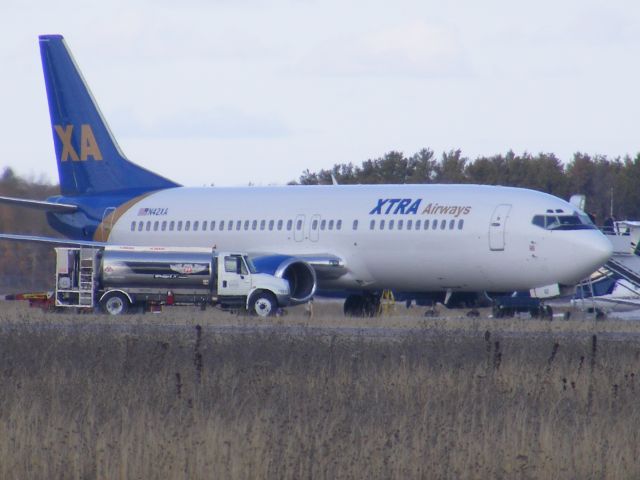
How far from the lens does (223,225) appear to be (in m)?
39.5

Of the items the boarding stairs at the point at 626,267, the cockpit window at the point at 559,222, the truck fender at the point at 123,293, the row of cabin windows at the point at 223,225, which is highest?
the cockpit window at the point at 559,222

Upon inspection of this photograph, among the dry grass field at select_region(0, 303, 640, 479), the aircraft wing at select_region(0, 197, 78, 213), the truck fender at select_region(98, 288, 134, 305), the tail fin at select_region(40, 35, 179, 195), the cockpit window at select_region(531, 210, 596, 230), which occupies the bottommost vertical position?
the dry grass field at select_region(0, 303, 640, 479)

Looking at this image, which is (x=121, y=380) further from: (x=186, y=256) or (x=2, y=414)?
(x=186, y=256)

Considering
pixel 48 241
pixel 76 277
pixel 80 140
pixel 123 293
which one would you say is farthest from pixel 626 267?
pixel 80 140

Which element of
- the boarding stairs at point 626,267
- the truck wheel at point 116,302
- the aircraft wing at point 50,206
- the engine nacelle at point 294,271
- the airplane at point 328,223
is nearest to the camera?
the airplane at point 328,223

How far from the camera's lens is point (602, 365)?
1823cm

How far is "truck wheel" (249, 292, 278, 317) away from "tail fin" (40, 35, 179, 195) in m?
8.77

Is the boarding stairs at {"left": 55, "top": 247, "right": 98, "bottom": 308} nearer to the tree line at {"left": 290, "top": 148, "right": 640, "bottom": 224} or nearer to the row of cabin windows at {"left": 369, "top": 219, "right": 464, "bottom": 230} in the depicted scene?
the row of cabin windows at {"left": 369, "top": 219, "right": 464, "bottom": 230}

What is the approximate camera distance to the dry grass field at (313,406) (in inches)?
451

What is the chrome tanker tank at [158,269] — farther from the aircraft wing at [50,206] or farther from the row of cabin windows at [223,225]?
the aircraft wing at [50,206]

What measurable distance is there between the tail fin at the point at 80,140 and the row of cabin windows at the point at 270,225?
1936 millimetres

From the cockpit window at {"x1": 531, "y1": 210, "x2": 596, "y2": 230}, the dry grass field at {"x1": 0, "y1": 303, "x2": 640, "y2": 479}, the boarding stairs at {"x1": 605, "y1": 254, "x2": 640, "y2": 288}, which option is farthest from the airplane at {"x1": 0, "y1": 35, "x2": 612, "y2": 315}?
the dry grass field at {"x1": 0, "y1": 303, "x2": 640, "y2": 479}

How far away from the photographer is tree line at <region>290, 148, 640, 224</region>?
7444 cm

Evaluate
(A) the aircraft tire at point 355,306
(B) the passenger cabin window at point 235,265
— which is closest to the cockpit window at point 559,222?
(B) the passenger cabin window at point 235,265
